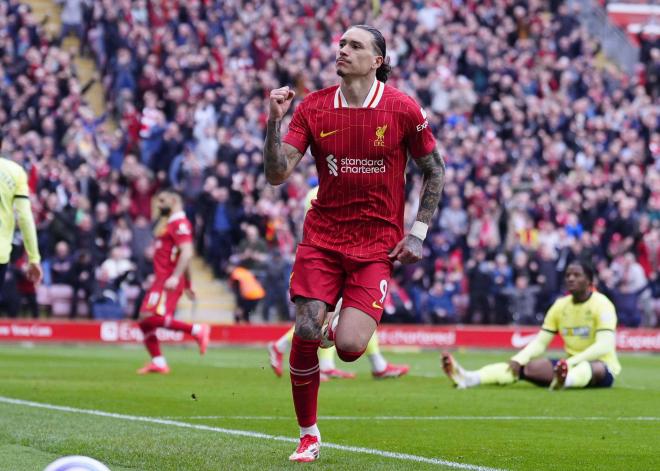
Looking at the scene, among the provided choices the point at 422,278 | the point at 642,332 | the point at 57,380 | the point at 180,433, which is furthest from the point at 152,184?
the point at 180,433

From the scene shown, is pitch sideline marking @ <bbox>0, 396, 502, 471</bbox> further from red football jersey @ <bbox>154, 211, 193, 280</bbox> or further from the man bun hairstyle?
red football jersey @ <bbox>154, 211, 193, 280</bbox>

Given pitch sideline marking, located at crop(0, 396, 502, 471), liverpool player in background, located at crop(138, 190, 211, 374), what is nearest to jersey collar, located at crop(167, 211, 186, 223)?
liverpool player in background, located at crop(138, 190, 211, 374)

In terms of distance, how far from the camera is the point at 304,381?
8.79 metres

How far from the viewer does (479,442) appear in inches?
393

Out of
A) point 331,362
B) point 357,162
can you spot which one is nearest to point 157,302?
point 331,362

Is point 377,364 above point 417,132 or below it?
below

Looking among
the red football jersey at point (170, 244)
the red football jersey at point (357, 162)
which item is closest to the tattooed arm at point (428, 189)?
the red football jersey at point (357, 162)

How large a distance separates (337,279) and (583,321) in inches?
292

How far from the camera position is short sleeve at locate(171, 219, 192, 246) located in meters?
18.0

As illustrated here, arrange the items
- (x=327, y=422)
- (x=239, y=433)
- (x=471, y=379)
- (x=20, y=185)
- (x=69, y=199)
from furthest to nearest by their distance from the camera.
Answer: (x=69, y=199)
(x=471, y=379)
(x=20, y=185)
(x=327, y=422)
(x=239, y=433)

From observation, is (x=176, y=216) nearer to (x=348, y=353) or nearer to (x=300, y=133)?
(x=300, y=133)

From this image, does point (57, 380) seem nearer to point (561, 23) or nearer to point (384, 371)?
point (384, 371)

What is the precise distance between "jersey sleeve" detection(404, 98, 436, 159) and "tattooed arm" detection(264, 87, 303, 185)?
27.9 inches

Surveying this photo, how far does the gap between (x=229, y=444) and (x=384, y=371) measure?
26.9 ft
